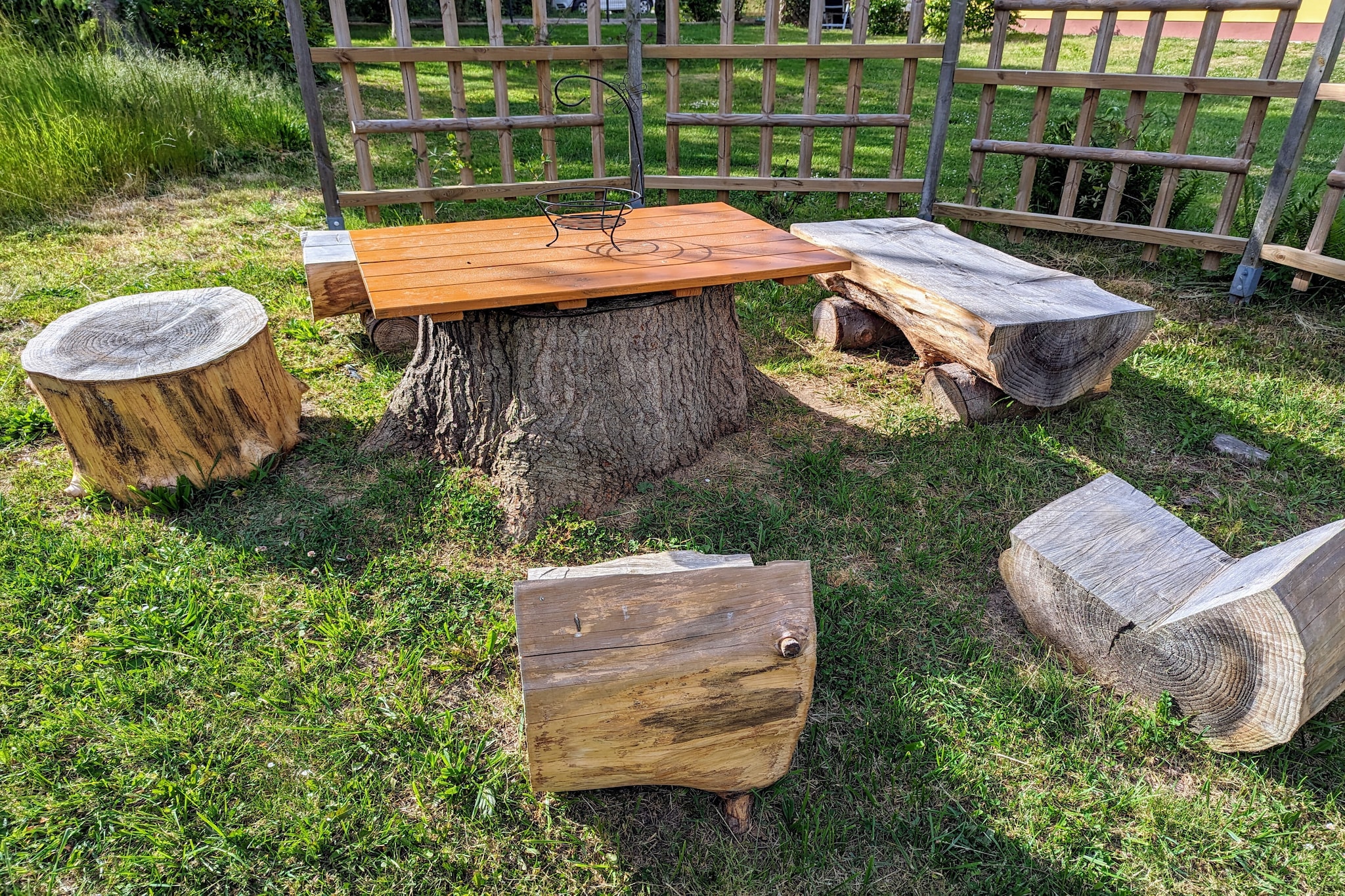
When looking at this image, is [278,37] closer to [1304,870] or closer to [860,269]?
[860,269]

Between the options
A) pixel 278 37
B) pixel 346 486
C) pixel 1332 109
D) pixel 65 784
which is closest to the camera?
pixel 65 784

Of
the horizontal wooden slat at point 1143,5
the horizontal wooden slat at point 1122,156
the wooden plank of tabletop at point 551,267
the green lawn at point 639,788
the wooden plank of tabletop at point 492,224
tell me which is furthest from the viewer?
the horizontal wooden slat at point 1122,156

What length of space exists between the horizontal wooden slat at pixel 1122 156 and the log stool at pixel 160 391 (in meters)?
4.61

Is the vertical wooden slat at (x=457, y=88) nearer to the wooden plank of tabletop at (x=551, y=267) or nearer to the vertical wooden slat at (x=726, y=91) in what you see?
the vertical wooden slat at (x=726, y=91)

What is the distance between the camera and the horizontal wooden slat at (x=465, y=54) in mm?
4973

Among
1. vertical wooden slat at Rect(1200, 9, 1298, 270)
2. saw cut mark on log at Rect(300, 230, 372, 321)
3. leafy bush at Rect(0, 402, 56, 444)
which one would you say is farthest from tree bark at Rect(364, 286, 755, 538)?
vertical wooden slat at Rect(1200, 9, 1298, 270)

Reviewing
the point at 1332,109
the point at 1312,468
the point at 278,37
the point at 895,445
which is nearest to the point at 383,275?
the point at 895,445

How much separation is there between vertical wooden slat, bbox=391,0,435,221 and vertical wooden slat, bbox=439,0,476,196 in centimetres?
22

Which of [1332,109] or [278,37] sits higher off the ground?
[278,37]

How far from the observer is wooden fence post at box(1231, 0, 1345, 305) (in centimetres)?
421

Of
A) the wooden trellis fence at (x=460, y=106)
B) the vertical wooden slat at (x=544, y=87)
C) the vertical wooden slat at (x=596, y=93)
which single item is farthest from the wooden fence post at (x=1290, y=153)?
the vertical wooden slat at (x=596, y=93)

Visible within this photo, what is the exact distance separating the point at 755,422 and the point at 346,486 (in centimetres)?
172

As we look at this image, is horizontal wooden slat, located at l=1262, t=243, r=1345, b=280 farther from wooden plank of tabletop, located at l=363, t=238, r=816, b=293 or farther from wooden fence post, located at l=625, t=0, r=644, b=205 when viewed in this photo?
wooden fence post, located at l=625, t=0, r=644, b=205

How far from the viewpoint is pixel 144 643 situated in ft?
8.22
